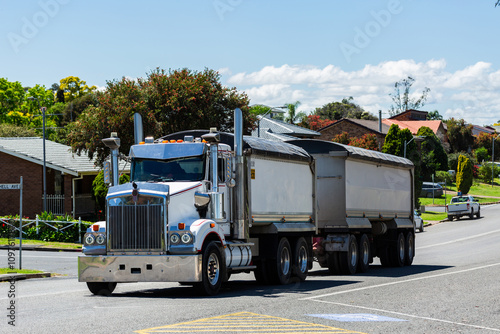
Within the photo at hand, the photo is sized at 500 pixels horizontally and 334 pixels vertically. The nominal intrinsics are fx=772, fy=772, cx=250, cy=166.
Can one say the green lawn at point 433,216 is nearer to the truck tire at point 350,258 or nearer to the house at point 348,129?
the house at point 348,129

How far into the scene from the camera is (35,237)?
120 feet

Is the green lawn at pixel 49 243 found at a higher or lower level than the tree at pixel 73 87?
lower

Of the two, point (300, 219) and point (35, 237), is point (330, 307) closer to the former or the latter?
point (300, 219)

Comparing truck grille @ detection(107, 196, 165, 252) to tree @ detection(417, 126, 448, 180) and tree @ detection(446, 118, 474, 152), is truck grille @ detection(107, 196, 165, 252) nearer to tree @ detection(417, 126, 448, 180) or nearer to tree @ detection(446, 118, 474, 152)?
tree @ detection(417, 126, 448, 180)

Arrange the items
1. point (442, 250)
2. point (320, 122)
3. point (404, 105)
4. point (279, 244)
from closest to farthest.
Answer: point (279, 244) < point (442, 250) < point (320, 122) < point (404, 105)

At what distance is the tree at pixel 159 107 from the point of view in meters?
40.8

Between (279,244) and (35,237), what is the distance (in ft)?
70.5

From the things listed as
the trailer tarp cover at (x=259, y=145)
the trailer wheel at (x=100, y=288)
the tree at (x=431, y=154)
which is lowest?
the trailer wheel at (x=100, y=288)

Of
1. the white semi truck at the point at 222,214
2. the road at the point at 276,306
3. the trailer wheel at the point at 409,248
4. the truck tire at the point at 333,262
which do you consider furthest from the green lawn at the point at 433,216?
the road at the point at 276,306

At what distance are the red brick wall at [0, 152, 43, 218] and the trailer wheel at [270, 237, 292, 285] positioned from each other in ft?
88.7

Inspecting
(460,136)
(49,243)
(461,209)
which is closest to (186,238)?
(49,243)

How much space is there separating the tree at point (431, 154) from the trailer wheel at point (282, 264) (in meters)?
75.4

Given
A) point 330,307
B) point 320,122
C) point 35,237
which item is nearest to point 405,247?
point 330,307

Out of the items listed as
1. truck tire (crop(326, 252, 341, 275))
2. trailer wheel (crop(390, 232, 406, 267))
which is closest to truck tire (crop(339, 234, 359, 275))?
truck tire (crop(326, 252, 341, 275))
